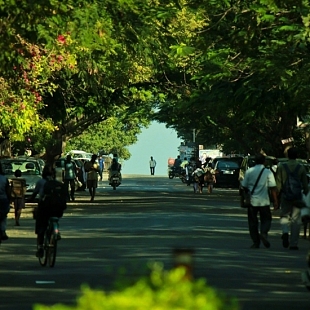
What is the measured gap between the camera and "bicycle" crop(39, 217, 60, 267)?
1877 centimetres

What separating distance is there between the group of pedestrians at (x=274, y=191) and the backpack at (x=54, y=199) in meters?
5.21

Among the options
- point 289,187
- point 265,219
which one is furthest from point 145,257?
point 289,187

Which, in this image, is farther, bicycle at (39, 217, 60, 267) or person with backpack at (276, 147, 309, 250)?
person with backpack at (276, 147, 309, 250)

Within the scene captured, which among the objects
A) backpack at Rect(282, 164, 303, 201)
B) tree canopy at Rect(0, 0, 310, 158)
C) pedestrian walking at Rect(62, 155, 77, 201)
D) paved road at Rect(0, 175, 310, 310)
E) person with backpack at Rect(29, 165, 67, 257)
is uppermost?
tree canopy at Rect(0, 0, 310, 158)

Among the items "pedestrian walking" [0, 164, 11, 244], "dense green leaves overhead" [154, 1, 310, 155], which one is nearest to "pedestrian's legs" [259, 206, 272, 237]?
"dense green leaves overhead" [154, 1, 310, 155]

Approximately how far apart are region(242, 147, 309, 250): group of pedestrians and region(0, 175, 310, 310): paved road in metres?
0.37

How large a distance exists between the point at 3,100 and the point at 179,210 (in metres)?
7.05

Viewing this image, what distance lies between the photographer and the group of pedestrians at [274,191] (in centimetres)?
2325

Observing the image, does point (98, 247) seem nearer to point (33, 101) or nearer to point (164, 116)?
point (33, 101)

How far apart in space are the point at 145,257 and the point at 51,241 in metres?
2.04

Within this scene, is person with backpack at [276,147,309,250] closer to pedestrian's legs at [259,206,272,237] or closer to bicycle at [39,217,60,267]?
pedestrian's legs at [259,206,272,237]

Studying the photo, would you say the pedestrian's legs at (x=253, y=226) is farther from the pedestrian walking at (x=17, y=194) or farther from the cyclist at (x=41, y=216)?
the pedestrian walking at (x=17, y=194)

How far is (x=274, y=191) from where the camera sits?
24031 mm

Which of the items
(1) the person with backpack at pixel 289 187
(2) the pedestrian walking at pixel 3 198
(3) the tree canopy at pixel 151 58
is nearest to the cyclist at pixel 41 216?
(3) the tree canopy at pixel 151 58
